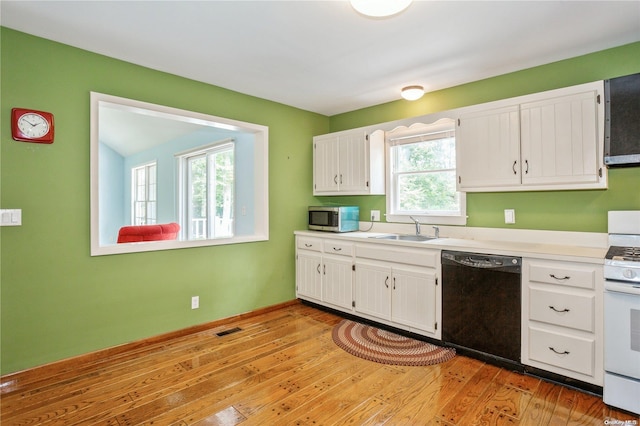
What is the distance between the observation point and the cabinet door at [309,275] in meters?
3.94

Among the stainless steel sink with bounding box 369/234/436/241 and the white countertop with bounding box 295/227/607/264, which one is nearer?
the white countertop with bounding box 295/227/607/264

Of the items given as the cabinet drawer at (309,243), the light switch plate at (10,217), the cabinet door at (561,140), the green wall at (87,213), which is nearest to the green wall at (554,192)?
the green wall at (87,213)

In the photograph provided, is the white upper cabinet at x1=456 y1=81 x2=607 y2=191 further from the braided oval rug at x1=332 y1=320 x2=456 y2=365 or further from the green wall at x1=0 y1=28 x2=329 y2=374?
the green wall at x1=0 y1=28 x2=329 y2=374

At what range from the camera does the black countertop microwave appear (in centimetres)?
223

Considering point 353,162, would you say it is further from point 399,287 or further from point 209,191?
point 209,191

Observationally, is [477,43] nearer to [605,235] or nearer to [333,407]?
[605,235]

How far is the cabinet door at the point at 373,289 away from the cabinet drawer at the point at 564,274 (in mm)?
1230

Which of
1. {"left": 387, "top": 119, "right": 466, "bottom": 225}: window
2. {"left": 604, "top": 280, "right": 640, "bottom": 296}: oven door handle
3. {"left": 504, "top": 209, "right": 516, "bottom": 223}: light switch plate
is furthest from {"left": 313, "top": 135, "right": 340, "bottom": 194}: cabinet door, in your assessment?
{"left": 604, "top": 280, "right": 640, "bottom": 296}: oven door handle

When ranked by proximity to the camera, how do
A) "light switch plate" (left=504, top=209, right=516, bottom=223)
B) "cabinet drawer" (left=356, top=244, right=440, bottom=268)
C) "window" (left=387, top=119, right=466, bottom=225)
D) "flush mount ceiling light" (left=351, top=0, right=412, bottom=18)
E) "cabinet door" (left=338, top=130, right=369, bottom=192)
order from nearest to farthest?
"flush mount ceiling light" (left=351, top=0, right=412, bottom=18) < "cabinet drawer" (left=356, top=244, right=440, bottom=268) < "light switch plate" (left=504, top=209, right=516, bottom=223) < "window" (left=387, top=119, right=466, bottom=225) < "cabinet door" (left=338, top=130, right=369, bottom=192)

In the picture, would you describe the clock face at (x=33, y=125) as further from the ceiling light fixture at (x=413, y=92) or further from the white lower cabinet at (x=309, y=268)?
the ceiling light fixture at (x=413, y=92)

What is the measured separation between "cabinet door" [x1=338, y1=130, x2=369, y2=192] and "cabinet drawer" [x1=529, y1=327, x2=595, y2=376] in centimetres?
214

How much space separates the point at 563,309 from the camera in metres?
2.29

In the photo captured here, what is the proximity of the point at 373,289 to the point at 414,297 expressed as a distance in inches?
17.8

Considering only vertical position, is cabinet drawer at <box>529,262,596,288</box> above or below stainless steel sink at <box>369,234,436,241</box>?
below
